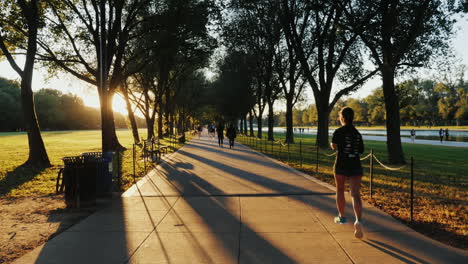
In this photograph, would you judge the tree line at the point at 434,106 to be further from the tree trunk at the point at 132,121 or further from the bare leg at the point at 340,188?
the bare leg at the point at 340,188

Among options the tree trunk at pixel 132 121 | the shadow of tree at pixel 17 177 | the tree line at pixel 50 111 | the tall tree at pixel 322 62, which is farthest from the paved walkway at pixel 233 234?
the tree line at pixel 50 111

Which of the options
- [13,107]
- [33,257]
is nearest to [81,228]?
[33,257]

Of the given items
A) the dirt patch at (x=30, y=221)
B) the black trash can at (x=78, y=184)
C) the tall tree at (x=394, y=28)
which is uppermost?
the tall tree at (x=394, y=28)

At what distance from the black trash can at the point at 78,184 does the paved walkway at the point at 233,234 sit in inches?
24.5

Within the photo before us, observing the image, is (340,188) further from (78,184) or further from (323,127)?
(323,127)

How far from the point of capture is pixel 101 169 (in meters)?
7.76

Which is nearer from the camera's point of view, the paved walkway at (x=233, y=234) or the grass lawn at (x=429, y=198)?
the paved walkway at (x=233, y=234)

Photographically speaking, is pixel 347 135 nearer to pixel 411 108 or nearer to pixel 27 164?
pixel 27 164

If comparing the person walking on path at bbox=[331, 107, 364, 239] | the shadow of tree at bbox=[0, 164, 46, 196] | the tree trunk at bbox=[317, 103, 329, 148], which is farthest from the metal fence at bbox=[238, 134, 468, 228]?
the tree trunk at bbox=[317, 103, 329, 148]

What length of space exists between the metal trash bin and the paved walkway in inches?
20.0

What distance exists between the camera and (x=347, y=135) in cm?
532

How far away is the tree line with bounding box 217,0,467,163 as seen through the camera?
A: 46.2 ft

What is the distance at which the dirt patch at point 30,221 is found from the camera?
4939 millimetres

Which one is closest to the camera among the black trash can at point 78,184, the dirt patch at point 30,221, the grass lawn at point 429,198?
the dirt patch at point 30,221
